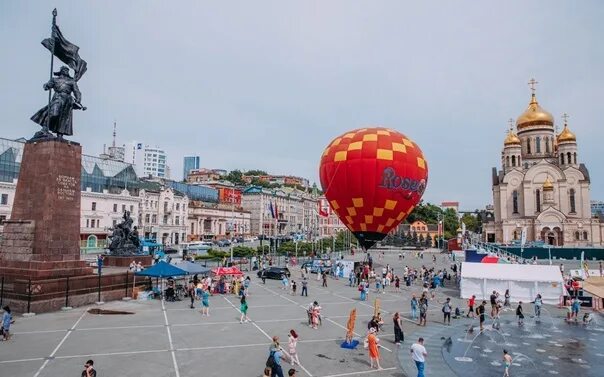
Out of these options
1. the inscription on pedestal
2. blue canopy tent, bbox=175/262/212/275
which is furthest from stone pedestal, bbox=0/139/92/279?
blue canopy tent, bbox=175/262/212/275

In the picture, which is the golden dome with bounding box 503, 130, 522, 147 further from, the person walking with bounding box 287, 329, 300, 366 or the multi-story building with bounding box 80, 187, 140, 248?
the person walking with bounding box 287, 329, 300, 366

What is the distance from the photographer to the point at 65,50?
2631cm

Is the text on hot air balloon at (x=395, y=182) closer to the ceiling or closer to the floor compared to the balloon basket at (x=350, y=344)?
closer to the ceiling

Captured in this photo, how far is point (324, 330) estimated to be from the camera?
19.4 metres

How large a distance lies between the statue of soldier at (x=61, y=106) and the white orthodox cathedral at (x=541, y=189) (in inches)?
3267

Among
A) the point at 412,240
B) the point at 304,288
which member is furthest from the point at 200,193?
the point at 304,288

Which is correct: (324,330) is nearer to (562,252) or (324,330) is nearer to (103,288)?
(103,288)

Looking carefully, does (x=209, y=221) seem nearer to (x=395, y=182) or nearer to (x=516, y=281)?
(x=395, y=182)

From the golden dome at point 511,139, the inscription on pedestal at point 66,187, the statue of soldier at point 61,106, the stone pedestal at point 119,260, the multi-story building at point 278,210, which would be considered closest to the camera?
the inscription on pedestal at point 66,187

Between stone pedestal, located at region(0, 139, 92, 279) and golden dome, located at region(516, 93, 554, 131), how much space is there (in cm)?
9597

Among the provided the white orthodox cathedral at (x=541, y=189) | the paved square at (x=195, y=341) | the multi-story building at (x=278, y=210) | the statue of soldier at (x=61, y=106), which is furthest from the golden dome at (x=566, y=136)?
the statue of soldier at (x=61, y=106)

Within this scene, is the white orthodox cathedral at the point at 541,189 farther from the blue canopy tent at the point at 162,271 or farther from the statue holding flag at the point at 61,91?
the statue holding flag at the point at 61,91

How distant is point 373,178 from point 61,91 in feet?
62.7

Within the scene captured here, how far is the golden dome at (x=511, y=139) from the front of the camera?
9576cm
